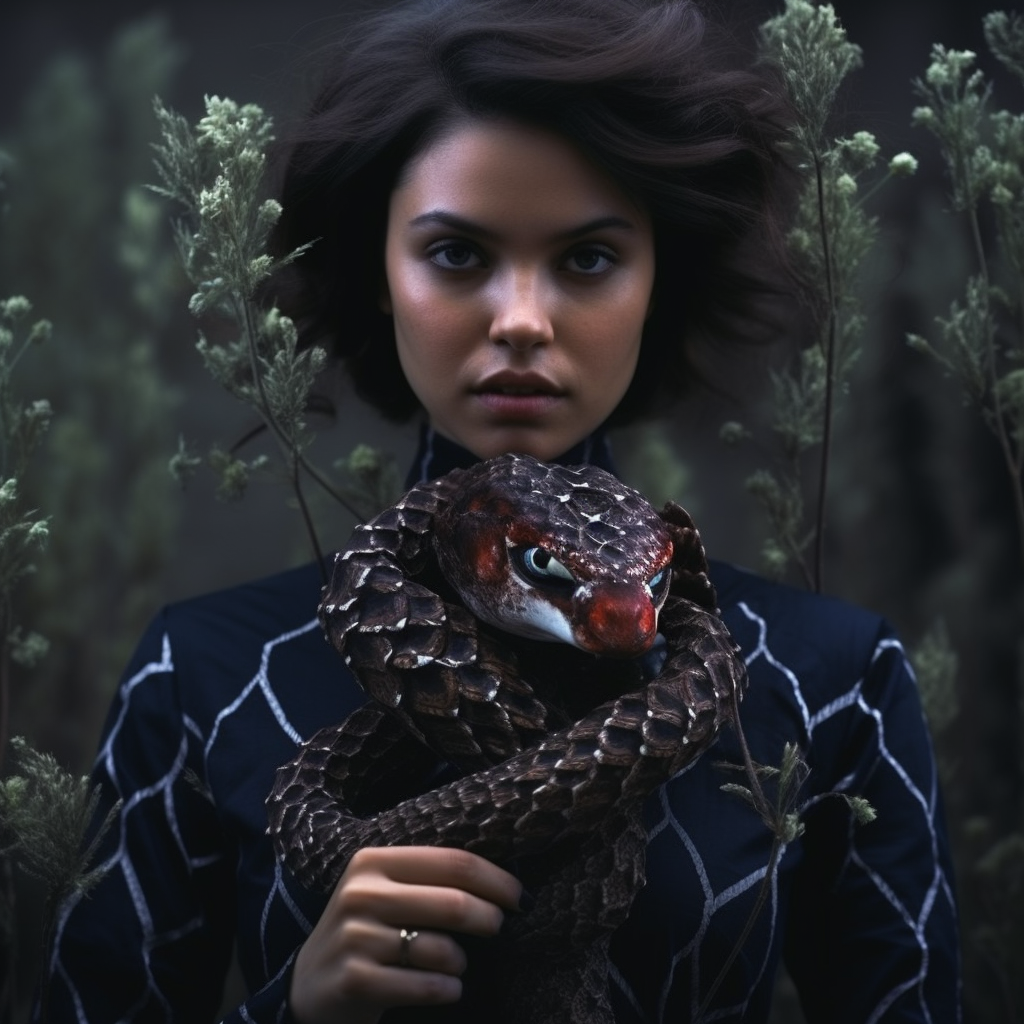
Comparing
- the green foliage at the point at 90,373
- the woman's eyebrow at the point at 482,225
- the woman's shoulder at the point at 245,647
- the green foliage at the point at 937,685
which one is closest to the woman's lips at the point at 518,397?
the woman's eyebrow at the point at 482,225

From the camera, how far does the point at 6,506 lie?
3.40ft

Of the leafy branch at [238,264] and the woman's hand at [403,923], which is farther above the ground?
the leafy branch at [238,264]

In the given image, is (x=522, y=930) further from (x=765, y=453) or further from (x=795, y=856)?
(x=765, y=453)

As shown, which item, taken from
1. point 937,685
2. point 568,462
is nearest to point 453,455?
point 568,462

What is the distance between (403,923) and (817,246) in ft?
2.20

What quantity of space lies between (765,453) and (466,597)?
1.77 feet

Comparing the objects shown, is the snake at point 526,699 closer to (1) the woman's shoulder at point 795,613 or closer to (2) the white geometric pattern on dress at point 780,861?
(2) the white geometric pattern on dress at point 780,861

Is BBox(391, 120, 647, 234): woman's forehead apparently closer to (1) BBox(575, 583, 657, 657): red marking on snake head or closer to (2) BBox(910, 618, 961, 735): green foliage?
(1) BBox(575, 583, 657, 657): red marking on snake head

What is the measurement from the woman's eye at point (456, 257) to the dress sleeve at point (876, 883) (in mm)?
428

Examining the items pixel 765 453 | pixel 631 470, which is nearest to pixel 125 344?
pixel 631 470

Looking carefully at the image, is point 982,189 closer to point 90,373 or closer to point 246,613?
point 246,613

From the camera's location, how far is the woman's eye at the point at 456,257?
1006mm

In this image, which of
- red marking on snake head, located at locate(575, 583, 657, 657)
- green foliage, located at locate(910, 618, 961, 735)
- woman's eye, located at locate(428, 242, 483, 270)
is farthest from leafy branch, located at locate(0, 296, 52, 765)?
green foliage, located at locate(910, 618, 961, 735)

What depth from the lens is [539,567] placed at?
2.73 ft
